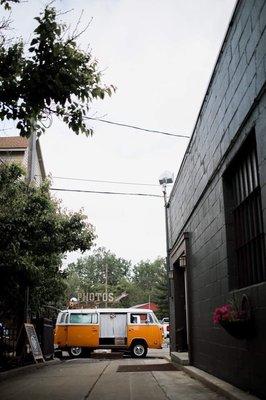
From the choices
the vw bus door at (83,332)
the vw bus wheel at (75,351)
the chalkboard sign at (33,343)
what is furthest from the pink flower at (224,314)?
the vw bus wheel at (75,351)

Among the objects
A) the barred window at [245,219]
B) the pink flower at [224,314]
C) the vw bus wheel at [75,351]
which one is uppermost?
the barred window at [245,219]

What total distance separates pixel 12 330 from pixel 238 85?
41.3 feet

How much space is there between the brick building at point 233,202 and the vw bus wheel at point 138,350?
11.2 m

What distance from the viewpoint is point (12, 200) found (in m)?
14.0

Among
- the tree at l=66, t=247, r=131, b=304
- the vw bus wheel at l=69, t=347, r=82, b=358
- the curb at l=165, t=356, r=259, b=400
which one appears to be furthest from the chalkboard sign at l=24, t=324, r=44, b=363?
the tree at l=66, t=247, r=131, b=304

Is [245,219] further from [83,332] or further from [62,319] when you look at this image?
[62,319]

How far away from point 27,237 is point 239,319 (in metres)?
8.31

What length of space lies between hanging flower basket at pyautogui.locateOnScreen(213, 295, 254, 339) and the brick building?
56 millimetres

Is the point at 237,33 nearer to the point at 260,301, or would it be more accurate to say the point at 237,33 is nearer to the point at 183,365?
the point at 260,301

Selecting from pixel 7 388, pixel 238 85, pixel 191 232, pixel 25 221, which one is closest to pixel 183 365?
pixel 191 232

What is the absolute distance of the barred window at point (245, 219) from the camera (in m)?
6.31

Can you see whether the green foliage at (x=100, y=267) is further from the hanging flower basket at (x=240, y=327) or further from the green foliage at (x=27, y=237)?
the hanging flower basket at (x=240, y=327)

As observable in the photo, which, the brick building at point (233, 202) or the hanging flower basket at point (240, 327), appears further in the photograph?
the hanging flower basket at point (240, 327)

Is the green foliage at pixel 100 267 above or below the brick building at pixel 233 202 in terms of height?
above
